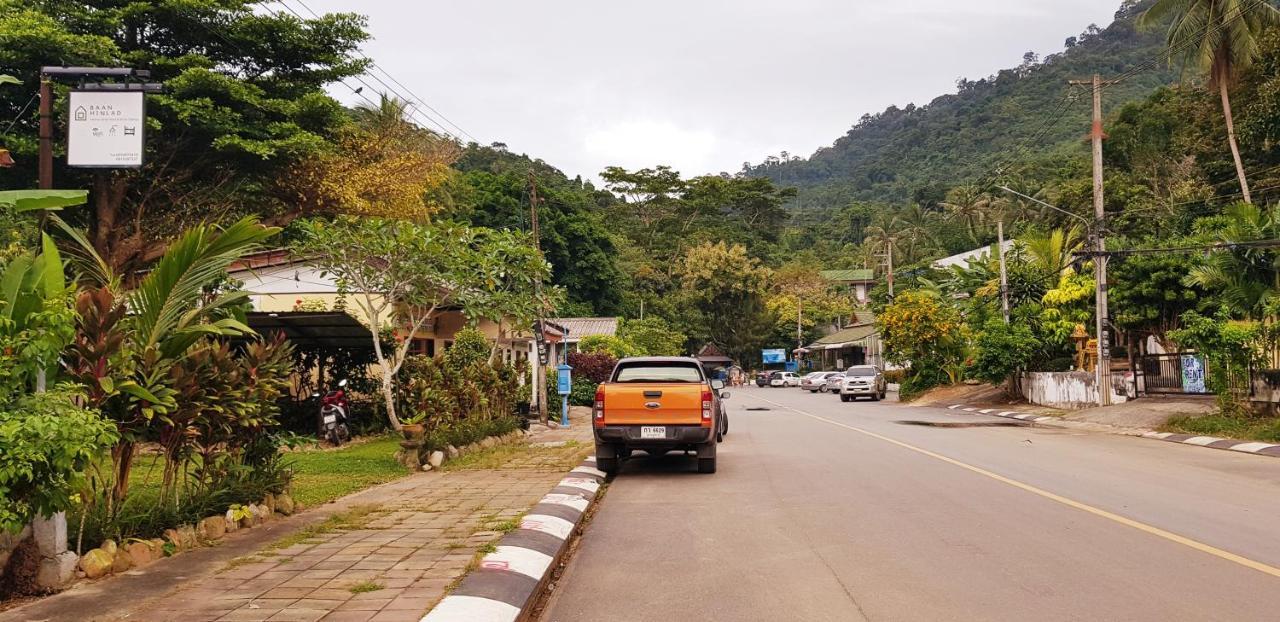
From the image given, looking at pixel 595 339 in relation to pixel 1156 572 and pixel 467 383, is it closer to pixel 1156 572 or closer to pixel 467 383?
pixel 467 383

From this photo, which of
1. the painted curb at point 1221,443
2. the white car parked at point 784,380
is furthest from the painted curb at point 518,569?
the white car parked at point 784,380

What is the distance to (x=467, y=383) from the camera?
648 inches

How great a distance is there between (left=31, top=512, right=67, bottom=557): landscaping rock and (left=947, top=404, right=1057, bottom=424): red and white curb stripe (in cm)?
2441

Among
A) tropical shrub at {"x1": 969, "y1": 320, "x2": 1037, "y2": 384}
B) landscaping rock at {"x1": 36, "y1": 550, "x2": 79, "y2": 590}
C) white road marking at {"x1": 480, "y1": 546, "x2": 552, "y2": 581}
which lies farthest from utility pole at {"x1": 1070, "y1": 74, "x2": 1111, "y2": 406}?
landscaping rock at {"x1": 36, "y1": 550, "x2": 79, "y2": 590}

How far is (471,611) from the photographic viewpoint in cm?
533

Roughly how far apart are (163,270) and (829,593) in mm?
5559

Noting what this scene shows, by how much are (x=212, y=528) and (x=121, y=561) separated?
1195 millimetres

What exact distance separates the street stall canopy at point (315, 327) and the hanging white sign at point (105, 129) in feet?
23.5

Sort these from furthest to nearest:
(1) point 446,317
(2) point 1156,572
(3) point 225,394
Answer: (1) point 446,317, (3) point 225,394, (2) point 1156,572

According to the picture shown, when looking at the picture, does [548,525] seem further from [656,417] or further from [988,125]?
[988,125]

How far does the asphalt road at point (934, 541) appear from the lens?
5.83 m

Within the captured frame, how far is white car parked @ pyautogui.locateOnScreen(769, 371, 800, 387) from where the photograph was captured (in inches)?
2655

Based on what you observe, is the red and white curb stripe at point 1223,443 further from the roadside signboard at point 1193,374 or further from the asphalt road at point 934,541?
the roadside signboard at point 1193,374

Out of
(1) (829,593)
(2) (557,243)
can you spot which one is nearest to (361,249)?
(1) (829,593)
